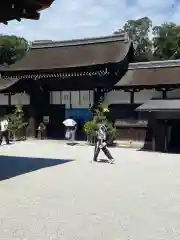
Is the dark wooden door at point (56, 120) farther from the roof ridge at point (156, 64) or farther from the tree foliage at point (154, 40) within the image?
the tree foliage at point (154, 40)

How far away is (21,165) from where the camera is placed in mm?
12750

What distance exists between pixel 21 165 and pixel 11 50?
41.4 metres

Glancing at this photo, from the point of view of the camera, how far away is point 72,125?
23438mm

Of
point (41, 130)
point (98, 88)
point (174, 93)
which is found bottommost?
point (41, 130)

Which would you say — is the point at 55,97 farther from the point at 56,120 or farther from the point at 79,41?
the point at 79,41

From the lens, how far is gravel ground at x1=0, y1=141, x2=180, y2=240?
5.72m

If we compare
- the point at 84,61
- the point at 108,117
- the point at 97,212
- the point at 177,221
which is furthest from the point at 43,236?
the point at 84,61

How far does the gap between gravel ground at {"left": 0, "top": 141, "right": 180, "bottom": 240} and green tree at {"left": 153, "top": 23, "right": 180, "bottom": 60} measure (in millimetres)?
36259

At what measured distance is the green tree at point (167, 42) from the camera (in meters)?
47.1

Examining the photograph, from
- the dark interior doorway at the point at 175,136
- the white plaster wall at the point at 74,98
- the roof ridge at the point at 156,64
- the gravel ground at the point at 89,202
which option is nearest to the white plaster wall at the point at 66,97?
the white plaster wall at the point at 74,98

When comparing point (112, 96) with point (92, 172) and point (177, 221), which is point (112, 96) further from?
point (177, 221)

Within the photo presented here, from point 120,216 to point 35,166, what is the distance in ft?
20.8

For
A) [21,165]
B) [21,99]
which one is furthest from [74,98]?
[21,165]

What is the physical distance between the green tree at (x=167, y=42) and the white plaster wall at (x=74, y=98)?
22.5 metres
